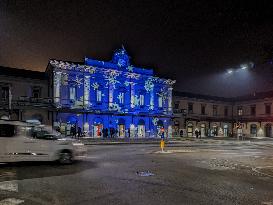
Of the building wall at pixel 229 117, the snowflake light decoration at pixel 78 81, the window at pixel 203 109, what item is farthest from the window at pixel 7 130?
the window at pixel 203 109

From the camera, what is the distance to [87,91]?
142ft

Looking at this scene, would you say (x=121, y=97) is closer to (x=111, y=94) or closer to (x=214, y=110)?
(x=111, y=94)

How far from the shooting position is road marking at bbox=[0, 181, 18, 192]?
8031mm

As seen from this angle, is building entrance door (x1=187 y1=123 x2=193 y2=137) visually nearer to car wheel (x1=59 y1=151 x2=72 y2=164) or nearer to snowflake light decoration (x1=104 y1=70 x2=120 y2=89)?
snowflake light decoration (x1=104 y1=70 x2=120 y2=89)

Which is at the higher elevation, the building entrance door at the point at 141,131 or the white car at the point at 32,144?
the white car at the point at 32,144

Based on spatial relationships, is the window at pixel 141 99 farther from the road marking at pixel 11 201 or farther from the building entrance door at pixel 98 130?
the road marking at pixel 11 201

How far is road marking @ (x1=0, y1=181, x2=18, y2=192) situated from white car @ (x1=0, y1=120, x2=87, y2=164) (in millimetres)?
3167

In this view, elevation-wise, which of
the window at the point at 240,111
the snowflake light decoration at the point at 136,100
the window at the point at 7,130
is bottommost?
the window at the point at 7,130

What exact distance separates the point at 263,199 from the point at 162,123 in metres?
42.9

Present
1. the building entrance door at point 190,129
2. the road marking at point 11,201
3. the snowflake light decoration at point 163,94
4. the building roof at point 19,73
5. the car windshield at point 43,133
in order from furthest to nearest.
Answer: the building entrance door at point 190,129
the snowflake light decoration at point 163,94
the building roof at point 19,73
the car windshield at point 43,133
the road marking at point 11,201

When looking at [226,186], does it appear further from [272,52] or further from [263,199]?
[272,52]

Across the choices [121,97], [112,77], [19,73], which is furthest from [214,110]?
[19,73]

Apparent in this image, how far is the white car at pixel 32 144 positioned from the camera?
11.8 meters

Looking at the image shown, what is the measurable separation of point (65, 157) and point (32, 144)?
5.10ft
